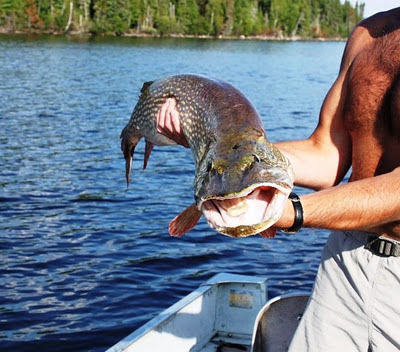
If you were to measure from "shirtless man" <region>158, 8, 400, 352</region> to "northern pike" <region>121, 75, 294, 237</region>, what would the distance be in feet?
0.63

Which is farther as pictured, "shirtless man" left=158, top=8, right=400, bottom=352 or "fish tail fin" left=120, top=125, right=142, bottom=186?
"fish tail fin" left=120, top=125, right=142, bottom=186

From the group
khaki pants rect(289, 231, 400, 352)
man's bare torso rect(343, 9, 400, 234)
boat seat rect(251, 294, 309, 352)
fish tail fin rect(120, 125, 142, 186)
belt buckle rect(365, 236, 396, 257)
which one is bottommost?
boat seat rect(251, 294, 309, 352)

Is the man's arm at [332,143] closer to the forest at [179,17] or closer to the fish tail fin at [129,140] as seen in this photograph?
the fish tail fin at [129,140]

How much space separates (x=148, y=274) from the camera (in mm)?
8445

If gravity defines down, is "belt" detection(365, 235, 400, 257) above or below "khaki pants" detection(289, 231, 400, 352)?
above

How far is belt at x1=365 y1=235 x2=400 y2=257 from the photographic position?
292 cm

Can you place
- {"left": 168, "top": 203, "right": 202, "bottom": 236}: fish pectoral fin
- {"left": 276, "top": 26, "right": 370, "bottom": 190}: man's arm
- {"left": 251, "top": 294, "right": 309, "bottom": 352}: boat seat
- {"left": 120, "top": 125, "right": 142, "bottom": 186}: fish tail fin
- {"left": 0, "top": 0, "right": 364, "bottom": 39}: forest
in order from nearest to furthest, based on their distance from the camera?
{"left": 168, "top": 203, "right": 202, "bottom": 236}: fish pectoral fin → {"left": 276, "top": 26, "right": 370, "bottom": 190}: man's arm → {"left": 251, "top": 294, "right": 309, "bottom": 352}: boat seat → {"left": 120, "top": 125, "right": 142, "bottom": 186}: fish tail fin → {"left": 0, "top": 0, "right": 364, "bottom": 39}: forest

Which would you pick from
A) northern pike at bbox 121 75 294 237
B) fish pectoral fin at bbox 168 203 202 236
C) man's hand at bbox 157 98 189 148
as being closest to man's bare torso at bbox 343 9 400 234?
northern pike at bbox 121 75 294 237

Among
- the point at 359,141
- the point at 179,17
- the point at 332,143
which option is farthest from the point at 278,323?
the point at 179,17

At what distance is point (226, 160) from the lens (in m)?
2.35

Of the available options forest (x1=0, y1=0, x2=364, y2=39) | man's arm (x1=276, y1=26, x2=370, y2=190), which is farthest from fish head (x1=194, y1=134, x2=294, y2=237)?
forest (x1=0, y1=0, x2=364, y2=39)

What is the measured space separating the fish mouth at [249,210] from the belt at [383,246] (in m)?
1.01

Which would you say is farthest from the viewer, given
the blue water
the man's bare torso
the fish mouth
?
the blue water

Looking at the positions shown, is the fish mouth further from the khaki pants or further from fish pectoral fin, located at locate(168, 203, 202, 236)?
the khaki pants
